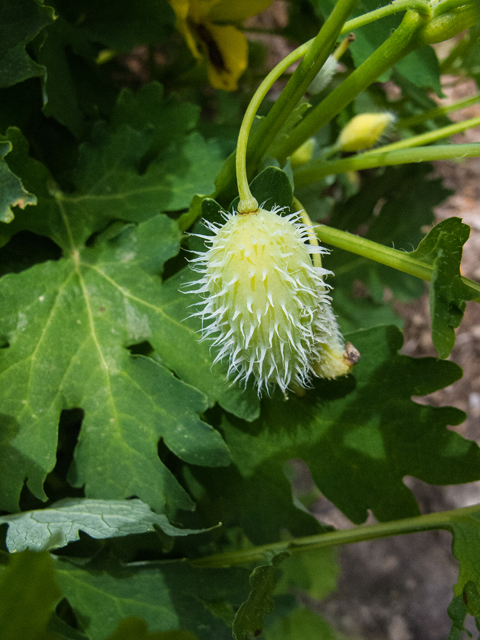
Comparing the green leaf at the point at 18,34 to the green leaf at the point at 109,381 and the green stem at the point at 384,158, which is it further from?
the green stem at the point at 384,158

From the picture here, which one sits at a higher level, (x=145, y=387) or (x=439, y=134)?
(x=439, y=134)

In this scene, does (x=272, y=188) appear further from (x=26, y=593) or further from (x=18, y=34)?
(x=26, y=593)

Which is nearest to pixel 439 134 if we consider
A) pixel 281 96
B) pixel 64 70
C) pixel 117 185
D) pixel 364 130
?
pixel 364 130

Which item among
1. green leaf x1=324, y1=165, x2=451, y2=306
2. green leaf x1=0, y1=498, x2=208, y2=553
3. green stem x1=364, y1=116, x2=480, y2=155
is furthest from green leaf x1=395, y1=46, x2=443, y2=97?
green leaf x1=0, y1=498, x2=208, y2=553

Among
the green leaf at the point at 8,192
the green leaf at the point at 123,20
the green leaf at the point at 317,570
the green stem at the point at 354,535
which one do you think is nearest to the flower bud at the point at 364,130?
the green leaf at the point at 123,20

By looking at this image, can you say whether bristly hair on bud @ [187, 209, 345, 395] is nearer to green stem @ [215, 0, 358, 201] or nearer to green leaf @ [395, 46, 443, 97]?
green stem @ [215, 0, 358, 201]

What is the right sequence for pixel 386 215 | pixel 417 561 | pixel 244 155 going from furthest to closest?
pixel 417 561 < pixel 386 215 < pixel 244 155
